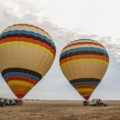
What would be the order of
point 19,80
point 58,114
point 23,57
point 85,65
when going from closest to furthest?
point 58,114, point 19,80, point 23,57, point 85,65

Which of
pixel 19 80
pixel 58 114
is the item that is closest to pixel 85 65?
pixel 19 80

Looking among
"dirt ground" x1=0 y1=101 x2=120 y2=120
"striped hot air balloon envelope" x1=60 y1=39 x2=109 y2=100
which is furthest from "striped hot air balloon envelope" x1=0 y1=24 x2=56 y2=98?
"striped hot air balloon envelope" x1=60 y1=39 x2=109 y2=100

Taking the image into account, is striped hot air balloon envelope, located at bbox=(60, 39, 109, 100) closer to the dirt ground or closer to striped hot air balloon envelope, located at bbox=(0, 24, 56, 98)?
striped hot air balloon envelope, located at bbox=(0, 24, 56, 98)

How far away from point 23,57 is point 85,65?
1019cm

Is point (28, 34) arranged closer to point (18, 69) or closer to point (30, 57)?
point (30, 57)

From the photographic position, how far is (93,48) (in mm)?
29953

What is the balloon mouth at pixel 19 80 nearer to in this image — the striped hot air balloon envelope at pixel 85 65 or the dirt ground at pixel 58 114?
the dirt ground at pixel 58 114

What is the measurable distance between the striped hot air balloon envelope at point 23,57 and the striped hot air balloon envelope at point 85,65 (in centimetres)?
550

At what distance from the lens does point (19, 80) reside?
23.3m

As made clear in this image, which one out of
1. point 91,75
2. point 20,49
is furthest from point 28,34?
point 91,75

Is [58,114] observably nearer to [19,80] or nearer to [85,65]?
[19,80]

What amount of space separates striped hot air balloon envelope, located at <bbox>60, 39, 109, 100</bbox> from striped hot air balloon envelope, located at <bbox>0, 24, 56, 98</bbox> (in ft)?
18.0

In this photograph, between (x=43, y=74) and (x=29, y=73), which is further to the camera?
(x=43, y=74)

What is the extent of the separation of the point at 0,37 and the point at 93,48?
14.7 metres
